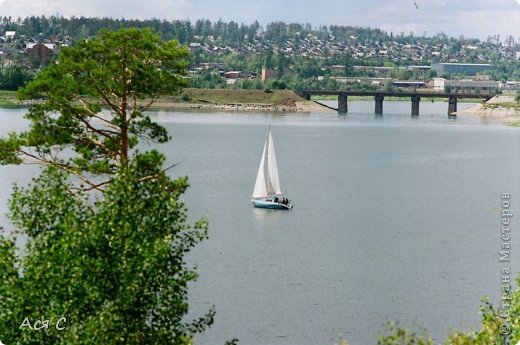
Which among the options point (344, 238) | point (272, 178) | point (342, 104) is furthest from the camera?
point (342, 104)

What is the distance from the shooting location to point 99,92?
9.18 metres

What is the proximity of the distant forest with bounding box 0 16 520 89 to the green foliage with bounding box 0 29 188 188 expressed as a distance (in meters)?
72.2

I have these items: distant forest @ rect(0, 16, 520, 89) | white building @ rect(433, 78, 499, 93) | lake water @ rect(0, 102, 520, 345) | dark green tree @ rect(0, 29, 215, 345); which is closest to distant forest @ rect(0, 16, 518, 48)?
distant forest @ rect(0, 16, 520, 89)

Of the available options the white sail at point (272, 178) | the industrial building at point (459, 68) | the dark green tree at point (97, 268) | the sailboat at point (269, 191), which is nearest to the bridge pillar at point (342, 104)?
the sailboat at point (269, 191)

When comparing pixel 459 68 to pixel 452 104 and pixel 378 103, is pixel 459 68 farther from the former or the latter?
pixel 378 103

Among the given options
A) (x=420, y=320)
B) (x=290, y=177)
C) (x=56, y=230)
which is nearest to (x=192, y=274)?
(x=56, y=230)

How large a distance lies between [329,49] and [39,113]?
482ft

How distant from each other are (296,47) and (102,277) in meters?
148

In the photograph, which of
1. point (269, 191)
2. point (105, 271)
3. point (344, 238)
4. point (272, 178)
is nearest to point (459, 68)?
point (272, 178)

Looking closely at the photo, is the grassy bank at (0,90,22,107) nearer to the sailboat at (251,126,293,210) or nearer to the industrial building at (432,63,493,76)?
the sailboat at (251,126,293,210)

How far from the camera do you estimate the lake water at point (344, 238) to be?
13844 mm

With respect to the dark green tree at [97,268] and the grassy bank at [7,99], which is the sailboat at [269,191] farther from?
the grassy bank at [7,99]

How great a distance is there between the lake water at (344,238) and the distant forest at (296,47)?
4608 cm

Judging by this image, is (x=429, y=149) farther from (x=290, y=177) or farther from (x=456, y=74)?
(x=456, y=74)
